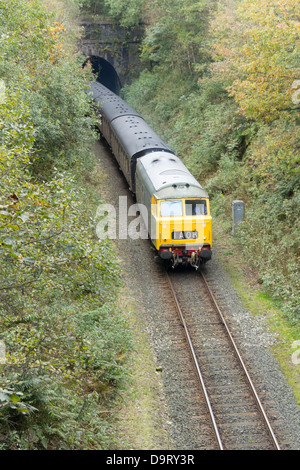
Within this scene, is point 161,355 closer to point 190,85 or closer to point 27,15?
point 27,15

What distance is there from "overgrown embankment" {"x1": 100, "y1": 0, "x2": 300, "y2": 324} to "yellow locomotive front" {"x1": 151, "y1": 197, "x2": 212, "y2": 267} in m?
2.25

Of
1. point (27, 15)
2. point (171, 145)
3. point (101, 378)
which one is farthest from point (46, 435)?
point (171, 145)

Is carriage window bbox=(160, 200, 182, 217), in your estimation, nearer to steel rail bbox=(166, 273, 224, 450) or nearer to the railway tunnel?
steel rail bbox=(166, 273, 224, 450)

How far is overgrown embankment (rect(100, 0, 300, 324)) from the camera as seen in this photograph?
48.1ft

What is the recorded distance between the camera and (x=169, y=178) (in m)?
16.8

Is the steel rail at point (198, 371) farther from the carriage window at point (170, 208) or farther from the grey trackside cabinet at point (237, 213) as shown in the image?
the grey trackside cabinet at point (237, 213)

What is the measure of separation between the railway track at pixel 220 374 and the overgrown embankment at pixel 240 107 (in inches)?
83.5

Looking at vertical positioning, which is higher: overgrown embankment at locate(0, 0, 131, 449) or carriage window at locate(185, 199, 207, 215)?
carriage window at locate(185, 199, 207, 215)

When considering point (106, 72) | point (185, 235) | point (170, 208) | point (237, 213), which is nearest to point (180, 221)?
point (185, 235)

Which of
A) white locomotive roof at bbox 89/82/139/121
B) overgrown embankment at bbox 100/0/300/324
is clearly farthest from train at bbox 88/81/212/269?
white locomotive roof at bbox 89/82/139/121

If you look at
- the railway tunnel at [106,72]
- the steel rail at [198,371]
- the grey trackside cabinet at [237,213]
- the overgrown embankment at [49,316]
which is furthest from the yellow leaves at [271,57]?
the railway tunnel at [106,72]

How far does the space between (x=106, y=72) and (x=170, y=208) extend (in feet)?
115

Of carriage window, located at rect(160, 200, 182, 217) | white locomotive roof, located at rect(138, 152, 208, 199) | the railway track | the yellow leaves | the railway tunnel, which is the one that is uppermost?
the railway tunnel

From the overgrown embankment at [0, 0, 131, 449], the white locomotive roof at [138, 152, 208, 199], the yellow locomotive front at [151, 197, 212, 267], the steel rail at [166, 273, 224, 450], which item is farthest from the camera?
the white locomotive roof at [138, 152, 208, 199]
